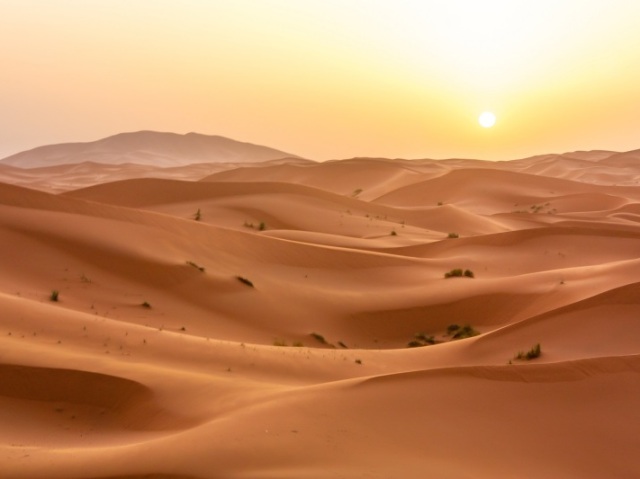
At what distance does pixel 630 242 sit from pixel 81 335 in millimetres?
18263

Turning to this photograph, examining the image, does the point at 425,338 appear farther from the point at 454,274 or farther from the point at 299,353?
the point at 299,353

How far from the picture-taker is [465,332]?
13422mm

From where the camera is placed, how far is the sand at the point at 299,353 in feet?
18.2

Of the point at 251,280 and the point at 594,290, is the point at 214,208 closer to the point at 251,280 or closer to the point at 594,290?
the point at 251,280

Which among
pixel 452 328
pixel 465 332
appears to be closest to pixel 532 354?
pixel 465 332

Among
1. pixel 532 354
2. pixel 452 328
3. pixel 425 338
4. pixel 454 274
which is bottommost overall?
pixel 532 354

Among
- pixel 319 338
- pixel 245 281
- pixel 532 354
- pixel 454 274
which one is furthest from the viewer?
pixel 454 274

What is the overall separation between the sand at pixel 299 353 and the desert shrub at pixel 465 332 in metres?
0.24

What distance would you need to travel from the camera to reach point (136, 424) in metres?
6.45

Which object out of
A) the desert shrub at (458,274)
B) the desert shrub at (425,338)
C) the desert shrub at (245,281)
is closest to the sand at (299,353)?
the desert shrub at (425,338)

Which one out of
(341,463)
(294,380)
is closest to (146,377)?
(294,380)

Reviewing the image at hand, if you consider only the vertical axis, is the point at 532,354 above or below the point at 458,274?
below

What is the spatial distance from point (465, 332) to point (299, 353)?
198 inches

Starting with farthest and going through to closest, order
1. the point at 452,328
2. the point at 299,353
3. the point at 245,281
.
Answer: the point at 245,281 → the point at 452,328 → the point at 299,353
